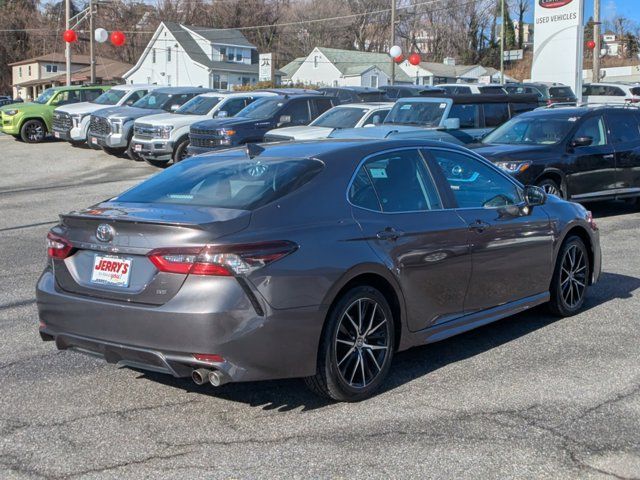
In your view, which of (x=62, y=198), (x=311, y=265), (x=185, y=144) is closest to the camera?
(x=311, y=265)

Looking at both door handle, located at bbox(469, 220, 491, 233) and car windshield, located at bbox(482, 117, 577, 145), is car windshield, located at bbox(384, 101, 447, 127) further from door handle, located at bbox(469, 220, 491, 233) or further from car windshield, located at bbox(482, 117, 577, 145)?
door handle, located at bbox(469, 220, 491, 233)

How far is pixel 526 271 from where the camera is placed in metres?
6.71

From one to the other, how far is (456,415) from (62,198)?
41.0ft

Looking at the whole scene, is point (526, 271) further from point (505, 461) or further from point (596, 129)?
point (596, 129)

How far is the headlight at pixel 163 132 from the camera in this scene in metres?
20.3

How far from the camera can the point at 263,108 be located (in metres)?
19.5

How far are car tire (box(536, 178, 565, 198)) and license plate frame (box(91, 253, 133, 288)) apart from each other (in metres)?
9.05

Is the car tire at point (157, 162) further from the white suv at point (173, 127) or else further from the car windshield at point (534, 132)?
the car windshield at point (534, 132)

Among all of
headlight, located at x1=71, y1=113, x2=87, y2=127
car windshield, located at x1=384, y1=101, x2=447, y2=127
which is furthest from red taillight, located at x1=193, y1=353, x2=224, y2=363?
headlight, located at x1=71, y1=113, x2=87, y2=127

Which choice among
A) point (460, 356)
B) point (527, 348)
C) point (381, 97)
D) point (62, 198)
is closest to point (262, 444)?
point (460, 356)

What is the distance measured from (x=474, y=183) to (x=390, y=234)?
1.31 metres

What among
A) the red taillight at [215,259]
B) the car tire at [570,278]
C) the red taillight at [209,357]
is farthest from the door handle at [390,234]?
the car tire at [570,278]

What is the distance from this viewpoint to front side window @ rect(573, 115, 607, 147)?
43.9 ft

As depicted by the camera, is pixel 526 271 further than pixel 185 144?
No
